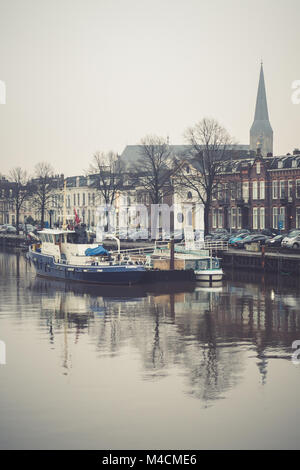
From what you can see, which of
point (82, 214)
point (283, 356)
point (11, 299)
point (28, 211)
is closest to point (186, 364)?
point (283, 356)

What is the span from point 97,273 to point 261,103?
13237cm

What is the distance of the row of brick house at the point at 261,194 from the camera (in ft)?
316

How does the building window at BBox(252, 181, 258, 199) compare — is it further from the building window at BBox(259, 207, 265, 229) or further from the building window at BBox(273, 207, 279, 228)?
the building window at BBox(273, 207, 279, 228)

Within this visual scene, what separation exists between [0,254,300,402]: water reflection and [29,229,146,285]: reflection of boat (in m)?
1.00

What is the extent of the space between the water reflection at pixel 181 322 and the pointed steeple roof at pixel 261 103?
4706 inches

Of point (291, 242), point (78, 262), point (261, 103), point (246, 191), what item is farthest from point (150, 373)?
point (261, 103)

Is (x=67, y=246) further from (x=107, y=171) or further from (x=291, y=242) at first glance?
(x=107, y=171)

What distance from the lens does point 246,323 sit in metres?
40.0

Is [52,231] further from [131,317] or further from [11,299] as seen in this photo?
[131,317]

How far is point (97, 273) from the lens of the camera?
187ft

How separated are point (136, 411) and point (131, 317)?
1844cm

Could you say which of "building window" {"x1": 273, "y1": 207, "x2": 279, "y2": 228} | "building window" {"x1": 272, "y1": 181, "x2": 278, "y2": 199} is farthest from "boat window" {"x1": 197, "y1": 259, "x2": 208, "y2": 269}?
"building window" {"x1": 272, "y1": 181, "x2": 278, "y2": 199}

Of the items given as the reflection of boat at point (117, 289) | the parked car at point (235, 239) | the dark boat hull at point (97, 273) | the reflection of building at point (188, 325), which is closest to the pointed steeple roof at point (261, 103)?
the parked car at point (235, 239)

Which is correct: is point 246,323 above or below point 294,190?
below
